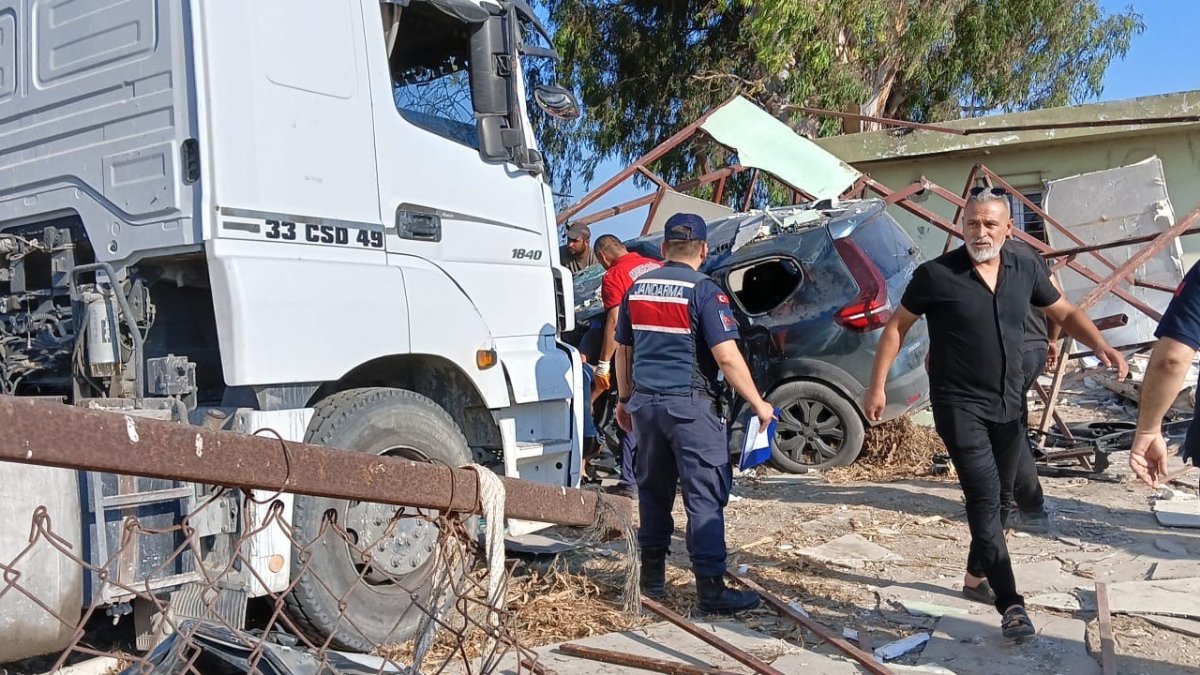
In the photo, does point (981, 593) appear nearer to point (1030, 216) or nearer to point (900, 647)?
point (900, 647)

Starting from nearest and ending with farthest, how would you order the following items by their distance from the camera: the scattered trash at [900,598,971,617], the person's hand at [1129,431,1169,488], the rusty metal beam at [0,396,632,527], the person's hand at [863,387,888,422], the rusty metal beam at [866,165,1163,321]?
the rusty metal beam at [0,396,632,527]
the person's hand at [1129,431,1169,488]
the person's hand at [863,387,888,422]
the scattered trash at [900,598,971,617]
the rusty metal beam at [866,165,1163,321]

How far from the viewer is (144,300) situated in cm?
423

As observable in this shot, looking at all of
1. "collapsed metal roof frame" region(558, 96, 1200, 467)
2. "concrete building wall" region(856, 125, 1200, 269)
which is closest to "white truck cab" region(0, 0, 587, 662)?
"collapsed metal roof frame" region(558, 96, 1200, 467)

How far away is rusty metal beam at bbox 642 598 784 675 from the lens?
3.68m

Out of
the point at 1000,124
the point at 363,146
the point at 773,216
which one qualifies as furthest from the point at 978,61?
the point at 363,146

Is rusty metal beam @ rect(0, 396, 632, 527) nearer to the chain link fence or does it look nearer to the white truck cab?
the chain link fence

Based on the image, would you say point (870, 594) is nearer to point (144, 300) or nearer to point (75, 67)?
point (144, 300)

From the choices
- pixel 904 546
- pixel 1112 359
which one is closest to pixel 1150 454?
pixel 1112 359

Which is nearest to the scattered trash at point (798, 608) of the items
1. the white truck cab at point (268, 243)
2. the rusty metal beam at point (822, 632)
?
the rusty metal beam at point (822, 632)

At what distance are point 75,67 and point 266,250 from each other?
1.28 metres

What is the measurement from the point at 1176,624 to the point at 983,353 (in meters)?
1.31

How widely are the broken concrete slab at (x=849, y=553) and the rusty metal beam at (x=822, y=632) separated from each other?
639 mm

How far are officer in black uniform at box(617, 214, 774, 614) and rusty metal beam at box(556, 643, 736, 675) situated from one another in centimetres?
75

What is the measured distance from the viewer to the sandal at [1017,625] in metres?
4.14
